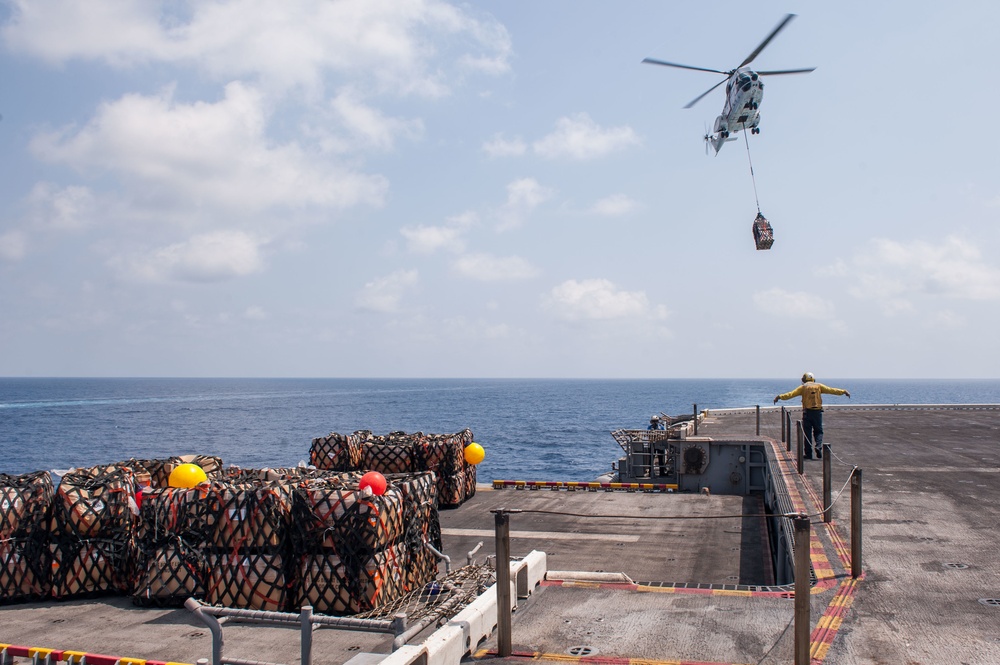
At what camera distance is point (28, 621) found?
33.6 feet

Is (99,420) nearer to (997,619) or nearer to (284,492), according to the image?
(284,492)

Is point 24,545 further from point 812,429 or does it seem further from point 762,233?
point 762,233

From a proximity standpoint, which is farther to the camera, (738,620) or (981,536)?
(981,536)

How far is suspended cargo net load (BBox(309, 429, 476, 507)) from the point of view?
20.0 m

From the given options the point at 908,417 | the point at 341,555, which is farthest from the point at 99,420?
the point at 341,555

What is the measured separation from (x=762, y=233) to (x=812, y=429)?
8.52 metres

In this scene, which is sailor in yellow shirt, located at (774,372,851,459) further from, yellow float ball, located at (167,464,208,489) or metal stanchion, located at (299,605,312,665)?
metal stanchion, located at (299,605,312,665)

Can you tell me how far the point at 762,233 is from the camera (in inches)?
1029

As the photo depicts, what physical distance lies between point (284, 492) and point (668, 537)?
9.35 metres

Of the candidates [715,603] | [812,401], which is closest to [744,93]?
[812,401]

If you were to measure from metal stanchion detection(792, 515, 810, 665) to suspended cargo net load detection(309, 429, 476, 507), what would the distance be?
46.0ft

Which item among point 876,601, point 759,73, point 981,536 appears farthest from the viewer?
point 759,73

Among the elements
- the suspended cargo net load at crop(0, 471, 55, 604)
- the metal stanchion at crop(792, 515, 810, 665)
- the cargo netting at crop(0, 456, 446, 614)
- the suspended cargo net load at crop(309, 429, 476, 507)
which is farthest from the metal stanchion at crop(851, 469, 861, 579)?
the suspended cargo net load at crop(309, 429, 476, 507)

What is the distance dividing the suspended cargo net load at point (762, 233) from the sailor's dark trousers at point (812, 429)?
7.58 meters
